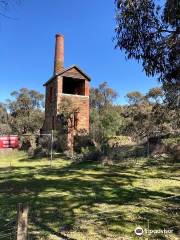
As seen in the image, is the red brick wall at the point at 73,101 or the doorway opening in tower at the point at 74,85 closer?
the red brick wall at the point at 73,101

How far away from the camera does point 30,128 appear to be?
63469 millimetres

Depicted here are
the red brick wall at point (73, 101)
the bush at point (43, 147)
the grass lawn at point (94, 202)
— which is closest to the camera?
the grass lawn at point (94, 202)

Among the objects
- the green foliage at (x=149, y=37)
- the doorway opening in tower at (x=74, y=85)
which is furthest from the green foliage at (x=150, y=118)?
the green foliage at (x=149, y=37)

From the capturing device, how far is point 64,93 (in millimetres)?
35969

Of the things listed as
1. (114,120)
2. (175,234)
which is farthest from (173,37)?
(114,120)

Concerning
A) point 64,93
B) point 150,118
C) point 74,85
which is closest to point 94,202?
point 64,93

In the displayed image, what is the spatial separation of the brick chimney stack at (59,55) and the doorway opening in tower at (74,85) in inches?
59.2

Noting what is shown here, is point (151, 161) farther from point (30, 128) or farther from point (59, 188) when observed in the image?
point (30, 128)

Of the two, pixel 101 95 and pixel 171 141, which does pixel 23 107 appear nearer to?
pixel 101 95

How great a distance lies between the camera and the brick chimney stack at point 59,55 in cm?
3747

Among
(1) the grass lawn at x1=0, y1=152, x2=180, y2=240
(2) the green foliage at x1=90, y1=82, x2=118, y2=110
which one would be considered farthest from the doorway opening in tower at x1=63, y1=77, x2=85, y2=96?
(2) the green foliage at x1=90, y1=82, x2=118, y2=110

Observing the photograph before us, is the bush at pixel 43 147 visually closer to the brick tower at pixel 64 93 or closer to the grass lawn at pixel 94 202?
the brick tower at pixel 64 93

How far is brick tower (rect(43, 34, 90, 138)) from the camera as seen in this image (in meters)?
34.1

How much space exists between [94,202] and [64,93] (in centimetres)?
2708
